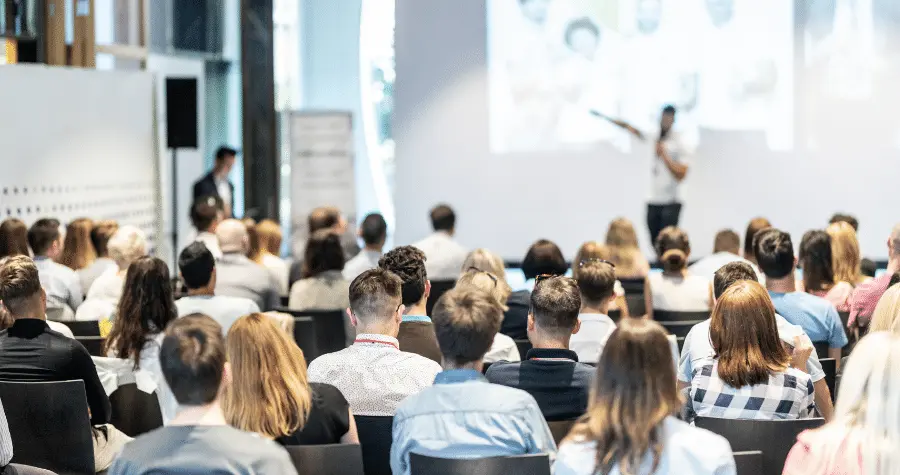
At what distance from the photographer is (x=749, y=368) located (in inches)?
128

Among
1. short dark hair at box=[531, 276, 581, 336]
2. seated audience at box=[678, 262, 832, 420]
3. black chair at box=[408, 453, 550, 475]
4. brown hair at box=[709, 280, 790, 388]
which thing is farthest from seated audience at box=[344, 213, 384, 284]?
black chair at box=[408, 453, 550, 475]

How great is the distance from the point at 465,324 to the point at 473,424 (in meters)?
0.26

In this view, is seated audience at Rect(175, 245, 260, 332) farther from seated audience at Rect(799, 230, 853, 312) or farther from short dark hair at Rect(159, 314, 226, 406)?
seated audience at Rect(799, 230, 853, 312)

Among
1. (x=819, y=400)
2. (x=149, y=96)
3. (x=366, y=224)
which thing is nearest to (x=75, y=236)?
(x=366, y=224)

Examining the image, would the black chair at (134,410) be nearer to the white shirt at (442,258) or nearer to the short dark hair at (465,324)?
the short dark hair at (465,324)

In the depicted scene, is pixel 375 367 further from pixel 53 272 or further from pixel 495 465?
pixel 53 272

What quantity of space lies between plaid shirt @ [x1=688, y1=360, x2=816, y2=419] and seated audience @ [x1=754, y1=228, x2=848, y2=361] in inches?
49.0

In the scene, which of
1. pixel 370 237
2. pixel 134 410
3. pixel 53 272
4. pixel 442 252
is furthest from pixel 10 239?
pixel 442 252

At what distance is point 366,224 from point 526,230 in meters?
4.91

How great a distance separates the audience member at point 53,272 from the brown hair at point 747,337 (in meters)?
3.57

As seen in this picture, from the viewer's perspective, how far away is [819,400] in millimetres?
3652

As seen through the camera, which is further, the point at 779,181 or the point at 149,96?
the point at 779,181

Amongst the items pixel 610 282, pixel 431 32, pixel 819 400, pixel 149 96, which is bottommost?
pixel 819 400

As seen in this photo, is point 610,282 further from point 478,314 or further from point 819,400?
point 478,314
